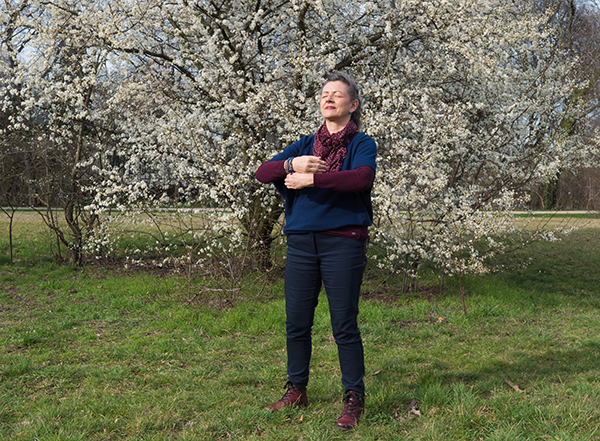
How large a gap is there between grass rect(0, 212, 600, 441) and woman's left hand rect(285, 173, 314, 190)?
138cm

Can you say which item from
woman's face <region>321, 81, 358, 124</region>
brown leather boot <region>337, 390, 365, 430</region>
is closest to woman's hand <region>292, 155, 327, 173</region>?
woman's face <region>321, 81, 358, 124</region>

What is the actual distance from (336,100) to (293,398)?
6.01 feet

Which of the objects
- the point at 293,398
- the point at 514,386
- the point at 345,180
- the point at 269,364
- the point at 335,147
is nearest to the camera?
the point at 345,180

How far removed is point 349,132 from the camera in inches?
116

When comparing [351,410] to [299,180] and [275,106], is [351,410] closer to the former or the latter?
[299,180]

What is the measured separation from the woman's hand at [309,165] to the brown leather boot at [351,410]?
1303 millimetres

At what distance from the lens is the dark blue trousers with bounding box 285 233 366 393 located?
9.22 ft

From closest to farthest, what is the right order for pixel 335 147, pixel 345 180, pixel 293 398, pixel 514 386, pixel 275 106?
1. pixel 345 180
2. pixel 335 147
3. pixel 293 398
4. pixel 514 386
5. pixel 275 106

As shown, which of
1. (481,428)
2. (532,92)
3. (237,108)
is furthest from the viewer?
(532,92)

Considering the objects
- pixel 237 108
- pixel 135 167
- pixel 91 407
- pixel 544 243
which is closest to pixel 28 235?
pixel 135 167

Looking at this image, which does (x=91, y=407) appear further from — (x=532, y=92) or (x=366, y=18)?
(x=532, y=92)

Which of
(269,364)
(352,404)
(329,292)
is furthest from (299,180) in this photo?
(269,364)

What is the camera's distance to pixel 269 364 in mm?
4230

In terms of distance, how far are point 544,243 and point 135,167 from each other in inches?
412
